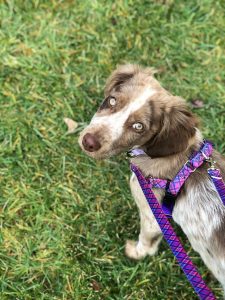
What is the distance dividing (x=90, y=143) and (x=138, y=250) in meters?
1.41

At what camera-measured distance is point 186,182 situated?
11.8 ft

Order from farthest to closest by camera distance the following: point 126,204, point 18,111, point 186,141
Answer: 1. point 18,111
2. point 126,204
3. point 186,141

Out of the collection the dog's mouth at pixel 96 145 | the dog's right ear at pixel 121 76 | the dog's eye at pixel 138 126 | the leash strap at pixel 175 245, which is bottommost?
the leash strap at pixel 175 245

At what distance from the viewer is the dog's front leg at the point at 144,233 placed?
3.98 metres

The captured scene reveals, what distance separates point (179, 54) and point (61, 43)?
1.37 m

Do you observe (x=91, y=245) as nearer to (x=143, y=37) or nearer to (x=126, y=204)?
(x=126, y=204)

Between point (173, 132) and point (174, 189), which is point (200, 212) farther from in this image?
point (173, 132)

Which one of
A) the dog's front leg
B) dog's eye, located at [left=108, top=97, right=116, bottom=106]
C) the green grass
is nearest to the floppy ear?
dog's eye, located at [left=108, top=97, right=116, bottom=106]

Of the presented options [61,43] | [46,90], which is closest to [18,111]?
[46,90]

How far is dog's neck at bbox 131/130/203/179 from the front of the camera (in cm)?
366

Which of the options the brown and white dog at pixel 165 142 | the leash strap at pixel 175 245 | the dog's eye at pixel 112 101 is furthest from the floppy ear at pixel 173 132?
the dog's eye at pixel 112 101

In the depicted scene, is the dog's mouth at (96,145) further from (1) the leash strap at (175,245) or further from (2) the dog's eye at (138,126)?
(1) the leash strap at (175,245)

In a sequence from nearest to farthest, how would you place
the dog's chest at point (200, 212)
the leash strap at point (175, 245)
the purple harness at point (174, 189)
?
the leash strap at point (175, 245) < the purple harness at point (174, 189) < the dog's chest at point (200, 212)

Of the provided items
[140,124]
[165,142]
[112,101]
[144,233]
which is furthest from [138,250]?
[112,101]
